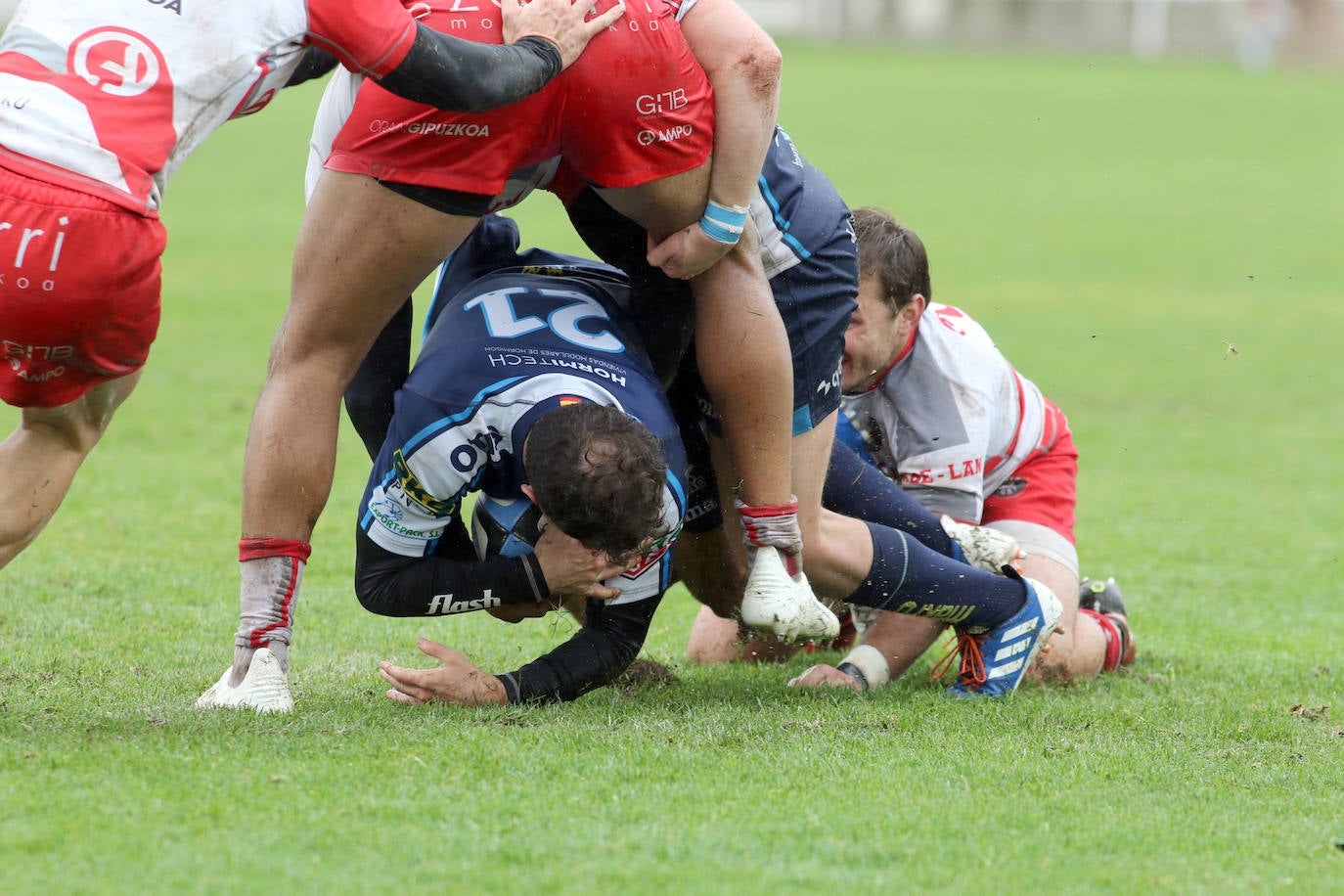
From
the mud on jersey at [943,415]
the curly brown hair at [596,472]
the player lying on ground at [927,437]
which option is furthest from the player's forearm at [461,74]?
the mud on jersey at [943,415]

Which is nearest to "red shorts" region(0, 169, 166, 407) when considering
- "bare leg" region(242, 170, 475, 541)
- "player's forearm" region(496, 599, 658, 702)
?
"bare leg" region(242, 170, 475, 541)

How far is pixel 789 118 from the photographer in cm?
2939

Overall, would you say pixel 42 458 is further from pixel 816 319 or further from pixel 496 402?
pixel 816 319

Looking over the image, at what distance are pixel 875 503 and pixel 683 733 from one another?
1259mm

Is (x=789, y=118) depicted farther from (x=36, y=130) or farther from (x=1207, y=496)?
(x=36, y=130)

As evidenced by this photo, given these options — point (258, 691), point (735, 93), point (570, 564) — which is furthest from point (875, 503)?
point (258, 691)

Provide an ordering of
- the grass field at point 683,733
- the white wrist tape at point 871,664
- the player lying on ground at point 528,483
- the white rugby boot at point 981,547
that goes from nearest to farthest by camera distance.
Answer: the grass field at point 683,733 < the player lying on ground at point 528,483 < the white wrist tape at point 871,664 < the white rugby boot at point 981,547

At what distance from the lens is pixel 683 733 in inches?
156

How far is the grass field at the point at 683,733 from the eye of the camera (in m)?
3.01

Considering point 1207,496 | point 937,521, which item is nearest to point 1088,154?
point 1207,496

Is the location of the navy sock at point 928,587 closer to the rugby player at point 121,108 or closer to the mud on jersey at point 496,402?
the mud on jersey at point 496,402

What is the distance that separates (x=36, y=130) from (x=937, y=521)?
2.77 metres

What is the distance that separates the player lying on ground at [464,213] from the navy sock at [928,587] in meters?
0.35

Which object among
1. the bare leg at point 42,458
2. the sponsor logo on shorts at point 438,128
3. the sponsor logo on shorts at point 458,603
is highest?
the sponsor logo on shorts at point 438,128
